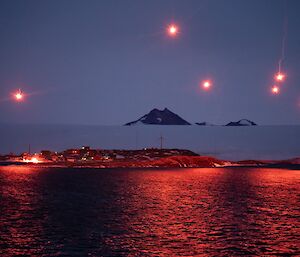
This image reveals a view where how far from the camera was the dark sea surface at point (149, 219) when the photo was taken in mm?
40812

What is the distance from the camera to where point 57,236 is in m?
45.4

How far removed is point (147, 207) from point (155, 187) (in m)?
26.4

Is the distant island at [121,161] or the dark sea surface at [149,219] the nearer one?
the dark sea surface at [149,219]

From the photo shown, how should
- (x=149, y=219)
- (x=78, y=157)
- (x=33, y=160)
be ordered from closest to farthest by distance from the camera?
(x=149, y=219)
(x=33, y=160)
(x=78, y=157)

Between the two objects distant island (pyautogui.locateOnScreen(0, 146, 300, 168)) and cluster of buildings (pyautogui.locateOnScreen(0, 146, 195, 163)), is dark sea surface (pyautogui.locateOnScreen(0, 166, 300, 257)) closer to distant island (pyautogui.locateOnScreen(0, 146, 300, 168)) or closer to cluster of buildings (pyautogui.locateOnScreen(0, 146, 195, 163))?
distant island (pyautogui.locateOnScreen(0, 146, 300, 168))

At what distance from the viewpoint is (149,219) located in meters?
55.8

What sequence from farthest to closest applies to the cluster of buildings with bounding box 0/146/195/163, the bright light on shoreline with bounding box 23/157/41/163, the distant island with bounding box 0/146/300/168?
1. the cluster of buildings with bounding box 0/146/195/163
2. the bright light on shoreline with bounding box 23/157/41/163
3. the distant island with bounding box 0/146/300/168

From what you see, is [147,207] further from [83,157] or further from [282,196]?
[83,157]

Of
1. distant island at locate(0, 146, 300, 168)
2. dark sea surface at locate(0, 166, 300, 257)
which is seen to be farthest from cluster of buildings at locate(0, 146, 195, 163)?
dark sea surface at locate(0, 166, 300, 257)

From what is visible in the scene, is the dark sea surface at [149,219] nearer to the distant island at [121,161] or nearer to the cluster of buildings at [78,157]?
the distant island at [121,161]

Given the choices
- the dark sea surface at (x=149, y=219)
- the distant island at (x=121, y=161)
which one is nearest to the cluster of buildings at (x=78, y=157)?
the distant island at (x=121, y=161)

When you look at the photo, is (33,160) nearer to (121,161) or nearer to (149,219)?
(121,161)

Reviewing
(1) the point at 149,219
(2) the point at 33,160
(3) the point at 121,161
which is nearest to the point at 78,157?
(2) the point at 33,160

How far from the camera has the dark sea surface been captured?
4081 cm
